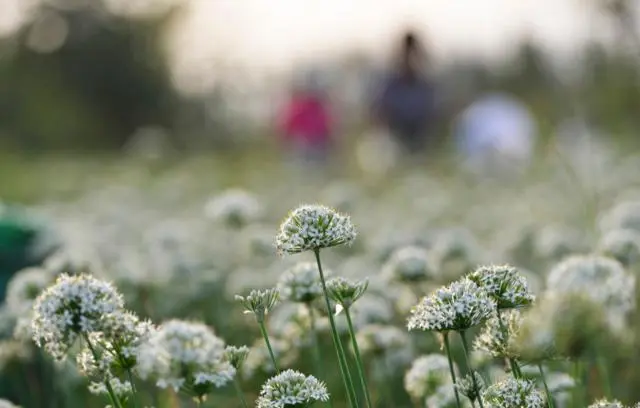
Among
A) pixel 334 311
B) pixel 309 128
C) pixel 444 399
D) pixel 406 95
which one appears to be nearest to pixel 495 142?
pixel 406 95

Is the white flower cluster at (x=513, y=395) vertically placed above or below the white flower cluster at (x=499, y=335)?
below

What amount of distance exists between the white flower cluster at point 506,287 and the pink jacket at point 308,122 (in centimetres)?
2075

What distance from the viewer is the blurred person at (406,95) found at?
19.9 metres

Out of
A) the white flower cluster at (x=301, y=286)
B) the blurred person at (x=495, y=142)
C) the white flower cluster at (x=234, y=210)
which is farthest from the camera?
the blurred person at (x=495, y=142)

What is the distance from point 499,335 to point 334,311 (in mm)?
1246

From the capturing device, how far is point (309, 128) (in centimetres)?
2392

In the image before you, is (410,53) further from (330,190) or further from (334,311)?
(334,311)

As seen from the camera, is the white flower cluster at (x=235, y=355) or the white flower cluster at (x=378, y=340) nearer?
the white flower cluster at (x=235, y=355)

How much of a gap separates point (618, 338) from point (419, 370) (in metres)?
1.42

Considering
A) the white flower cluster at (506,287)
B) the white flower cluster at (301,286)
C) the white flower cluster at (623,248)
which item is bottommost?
the white flower cluster at (506,287)

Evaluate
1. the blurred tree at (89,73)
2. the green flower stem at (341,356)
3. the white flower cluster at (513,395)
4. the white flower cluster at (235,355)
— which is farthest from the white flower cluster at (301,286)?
the blurred tree at (89,73)

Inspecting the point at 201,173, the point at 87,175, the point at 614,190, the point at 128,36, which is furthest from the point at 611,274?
the point at 128,36

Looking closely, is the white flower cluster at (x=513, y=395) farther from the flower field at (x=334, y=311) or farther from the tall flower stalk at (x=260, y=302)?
the tall flower stalk at (x=260, y=302)

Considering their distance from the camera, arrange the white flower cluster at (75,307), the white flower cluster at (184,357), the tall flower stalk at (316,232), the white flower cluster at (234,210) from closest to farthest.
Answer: the white flower cluster at (184,357) → the white flower cluster at (75,307) → the tall flower stalk at (316,232) → the white flower cluster at (234,210)
